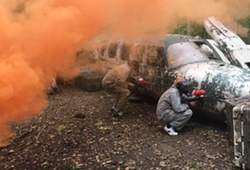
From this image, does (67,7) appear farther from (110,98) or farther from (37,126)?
(110,98)

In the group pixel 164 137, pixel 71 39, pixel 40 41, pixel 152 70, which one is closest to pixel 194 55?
pixel 152 70

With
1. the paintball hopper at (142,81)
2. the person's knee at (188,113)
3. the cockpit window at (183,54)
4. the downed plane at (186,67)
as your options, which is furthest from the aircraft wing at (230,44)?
the person's knee at (188,113)

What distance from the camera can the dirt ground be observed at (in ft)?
20.0

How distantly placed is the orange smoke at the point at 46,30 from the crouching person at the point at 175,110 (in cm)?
234

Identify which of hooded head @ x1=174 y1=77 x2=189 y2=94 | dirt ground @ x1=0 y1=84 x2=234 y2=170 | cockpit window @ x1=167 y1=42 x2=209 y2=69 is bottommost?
dirt ground @ x1=0 y1=84 x2=234 y2=170

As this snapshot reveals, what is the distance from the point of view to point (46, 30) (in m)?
7.36

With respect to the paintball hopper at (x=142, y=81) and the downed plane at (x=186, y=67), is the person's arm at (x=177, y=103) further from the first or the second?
the paintball hopper at (x=142, y=81)

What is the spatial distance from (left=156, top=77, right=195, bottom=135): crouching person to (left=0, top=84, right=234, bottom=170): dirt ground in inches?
8.4

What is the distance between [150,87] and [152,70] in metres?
0.43

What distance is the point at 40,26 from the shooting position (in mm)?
7285

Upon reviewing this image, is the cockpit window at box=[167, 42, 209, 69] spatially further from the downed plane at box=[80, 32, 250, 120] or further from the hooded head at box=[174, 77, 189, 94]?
the hooded head at box=[174, 77, 189, 94]

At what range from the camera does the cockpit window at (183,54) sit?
8.34 meters

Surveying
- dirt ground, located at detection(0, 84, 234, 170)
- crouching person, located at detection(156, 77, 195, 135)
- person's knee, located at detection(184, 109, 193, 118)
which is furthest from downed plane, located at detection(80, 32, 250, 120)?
dirt ground, located at detection(0, 84, 234, 170)

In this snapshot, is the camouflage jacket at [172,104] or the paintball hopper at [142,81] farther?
the paintball hopper at [142,81]
